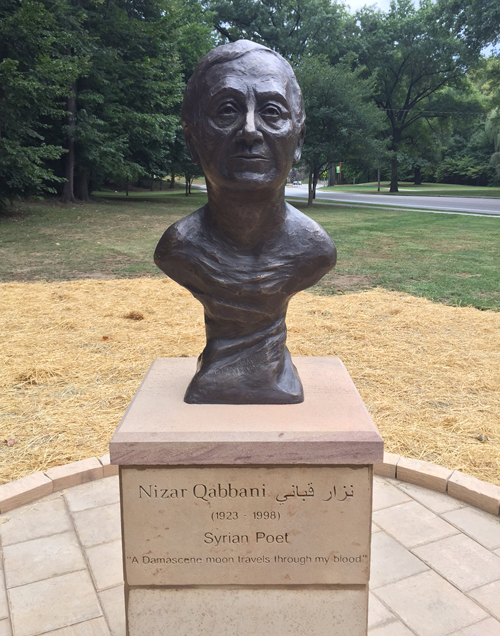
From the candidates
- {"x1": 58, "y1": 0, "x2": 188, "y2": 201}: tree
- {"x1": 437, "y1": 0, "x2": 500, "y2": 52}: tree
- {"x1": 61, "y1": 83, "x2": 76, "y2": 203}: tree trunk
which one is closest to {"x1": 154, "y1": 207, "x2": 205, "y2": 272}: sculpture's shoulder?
{"x1": 61, "y1": 83, "x2": 76, "y2": 203}: tree trunk

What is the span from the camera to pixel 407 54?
35.5 meters

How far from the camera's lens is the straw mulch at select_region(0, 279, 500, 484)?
4.41 meters

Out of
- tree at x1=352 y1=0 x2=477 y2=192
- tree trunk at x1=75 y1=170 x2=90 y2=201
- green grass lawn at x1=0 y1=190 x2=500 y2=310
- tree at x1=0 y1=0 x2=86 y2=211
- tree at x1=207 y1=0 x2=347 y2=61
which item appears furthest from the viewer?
tree at x1=352 y1=0 x2=477 y2=192

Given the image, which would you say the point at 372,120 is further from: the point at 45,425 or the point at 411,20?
the point at 45,425

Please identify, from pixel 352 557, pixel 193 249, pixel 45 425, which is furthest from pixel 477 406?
pixel 45 425

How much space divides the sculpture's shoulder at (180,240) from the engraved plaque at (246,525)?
3.48 feet

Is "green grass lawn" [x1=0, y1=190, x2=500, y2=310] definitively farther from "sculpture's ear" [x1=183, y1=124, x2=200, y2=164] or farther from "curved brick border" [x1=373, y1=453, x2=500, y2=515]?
"sculpture's ear" [x1=183, y1=124, x2=200, y2=164]

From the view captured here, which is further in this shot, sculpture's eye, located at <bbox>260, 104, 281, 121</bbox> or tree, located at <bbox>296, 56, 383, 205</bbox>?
tree, located at <bbox>296, 56, 383, 205</bbox>

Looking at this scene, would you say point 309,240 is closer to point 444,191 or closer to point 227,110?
point 227,110

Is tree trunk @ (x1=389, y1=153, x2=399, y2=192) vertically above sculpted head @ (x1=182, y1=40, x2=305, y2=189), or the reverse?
tree trunk @ (x1=389, y1=153, x2=399, y2=192)

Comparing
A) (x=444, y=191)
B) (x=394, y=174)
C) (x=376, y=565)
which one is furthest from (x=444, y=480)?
(x=444, y=191)

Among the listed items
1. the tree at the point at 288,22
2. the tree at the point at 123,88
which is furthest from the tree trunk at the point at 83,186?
the tree at the point at 288,22

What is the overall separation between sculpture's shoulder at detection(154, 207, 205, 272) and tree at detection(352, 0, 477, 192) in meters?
32.2

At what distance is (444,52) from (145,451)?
3817 centimetres
